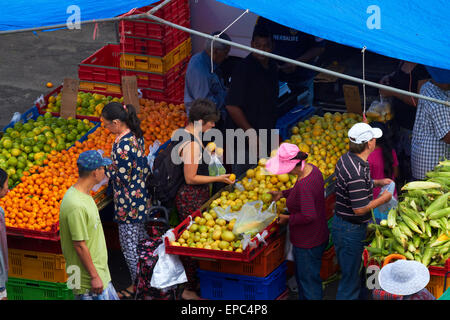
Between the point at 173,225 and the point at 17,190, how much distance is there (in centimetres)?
163

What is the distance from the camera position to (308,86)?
32.2ft

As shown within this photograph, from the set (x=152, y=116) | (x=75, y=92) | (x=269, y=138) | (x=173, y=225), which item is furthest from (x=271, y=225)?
(x=75, y=92)

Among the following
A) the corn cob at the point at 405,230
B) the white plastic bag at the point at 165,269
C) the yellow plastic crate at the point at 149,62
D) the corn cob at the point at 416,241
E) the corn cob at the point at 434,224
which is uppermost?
the yellow plastic crate at the point at 149,62

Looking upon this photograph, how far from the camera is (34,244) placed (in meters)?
7.01

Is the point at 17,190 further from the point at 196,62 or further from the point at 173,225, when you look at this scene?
the point at 196,62

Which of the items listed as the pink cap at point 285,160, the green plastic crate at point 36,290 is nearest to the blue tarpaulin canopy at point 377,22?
the pink cap at point 285,160

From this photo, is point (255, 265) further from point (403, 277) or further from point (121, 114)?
point (121, 114)

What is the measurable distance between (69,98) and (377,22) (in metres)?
4.08

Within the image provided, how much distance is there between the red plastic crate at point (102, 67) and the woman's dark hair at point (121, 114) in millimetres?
2651

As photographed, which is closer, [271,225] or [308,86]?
[271,225]

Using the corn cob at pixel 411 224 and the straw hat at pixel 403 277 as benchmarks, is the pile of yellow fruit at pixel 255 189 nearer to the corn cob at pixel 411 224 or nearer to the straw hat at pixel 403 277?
the corn cob at pixel 411 224

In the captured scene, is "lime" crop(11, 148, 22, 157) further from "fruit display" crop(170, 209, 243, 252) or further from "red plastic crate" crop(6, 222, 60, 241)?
"fruit display" crop(170, 209, 243, 252)

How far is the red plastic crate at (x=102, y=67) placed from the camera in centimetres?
966

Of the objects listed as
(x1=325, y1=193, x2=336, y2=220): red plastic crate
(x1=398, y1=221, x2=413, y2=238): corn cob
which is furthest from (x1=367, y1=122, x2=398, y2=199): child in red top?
(x1=398, y1=221, x2=413, y2=238): corn cob
